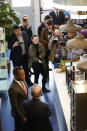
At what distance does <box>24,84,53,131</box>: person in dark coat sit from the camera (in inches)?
137

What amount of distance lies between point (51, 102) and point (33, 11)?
5.90 meters

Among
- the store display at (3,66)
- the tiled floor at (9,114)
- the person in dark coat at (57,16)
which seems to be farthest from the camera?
the person in dark coat at (57,16)

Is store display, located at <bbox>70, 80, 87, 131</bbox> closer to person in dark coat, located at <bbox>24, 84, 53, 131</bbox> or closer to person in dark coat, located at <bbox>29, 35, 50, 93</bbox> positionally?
person in dark coat, located at <bbox>24, 84, 53, 131</bbox>

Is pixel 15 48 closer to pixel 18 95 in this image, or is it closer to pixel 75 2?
pixel 18 95

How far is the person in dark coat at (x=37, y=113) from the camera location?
3480mm

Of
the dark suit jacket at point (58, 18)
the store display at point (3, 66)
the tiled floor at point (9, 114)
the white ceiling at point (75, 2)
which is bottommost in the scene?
the tiled floor at point (9, 114)

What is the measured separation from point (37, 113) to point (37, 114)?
15 millimetres

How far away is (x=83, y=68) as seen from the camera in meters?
1.65

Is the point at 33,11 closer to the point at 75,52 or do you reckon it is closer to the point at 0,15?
the point at 0,15

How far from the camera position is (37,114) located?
3.48 meters

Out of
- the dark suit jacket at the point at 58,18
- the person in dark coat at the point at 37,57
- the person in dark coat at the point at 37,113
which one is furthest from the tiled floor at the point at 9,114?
the dark suit jacket at the point at 58,18

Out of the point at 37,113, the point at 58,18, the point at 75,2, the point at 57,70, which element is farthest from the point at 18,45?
the point at 75,2

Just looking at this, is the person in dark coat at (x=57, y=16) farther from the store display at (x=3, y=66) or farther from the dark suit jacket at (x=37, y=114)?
the dark suit jacket at (x=37, y=114)

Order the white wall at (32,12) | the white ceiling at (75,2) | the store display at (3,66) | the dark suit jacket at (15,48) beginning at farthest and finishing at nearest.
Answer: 1. the white wall at (32,12)
2. the dark suit jacket at (15,48)
3. the store display at (3,66)
4. the white ceiling at (75,2)
